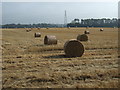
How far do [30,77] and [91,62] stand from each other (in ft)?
12.6

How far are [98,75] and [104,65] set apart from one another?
2.01m

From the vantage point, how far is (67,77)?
8055 mm

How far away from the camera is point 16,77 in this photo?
26.9 ft

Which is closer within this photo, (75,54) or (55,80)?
(55,80)

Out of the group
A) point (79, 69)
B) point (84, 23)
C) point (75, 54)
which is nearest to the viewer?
point (79, 69)

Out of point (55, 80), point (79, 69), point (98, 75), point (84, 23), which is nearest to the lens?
point (55, 80)

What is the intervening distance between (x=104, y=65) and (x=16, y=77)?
4263 millimetres

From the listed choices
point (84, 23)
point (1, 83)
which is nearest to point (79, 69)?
point (1, 83)

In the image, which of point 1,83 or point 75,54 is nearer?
point 1,83

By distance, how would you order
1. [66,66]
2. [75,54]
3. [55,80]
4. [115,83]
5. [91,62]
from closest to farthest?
1. [115,83]
2. [55,80]
3. [66,66]
4. [91,62]
5. [75,54]

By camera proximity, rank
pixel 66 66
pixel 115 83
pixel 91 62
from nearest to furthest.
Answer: pixel 115 83 < pixel 66 66 < pixel 91 62

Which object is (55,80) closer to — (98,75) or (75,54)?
(98,75)

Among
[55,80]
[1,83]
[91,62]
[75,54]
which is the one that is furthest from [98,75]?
[75,54]

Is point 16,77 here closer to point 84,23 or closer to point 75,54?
point 75,54
